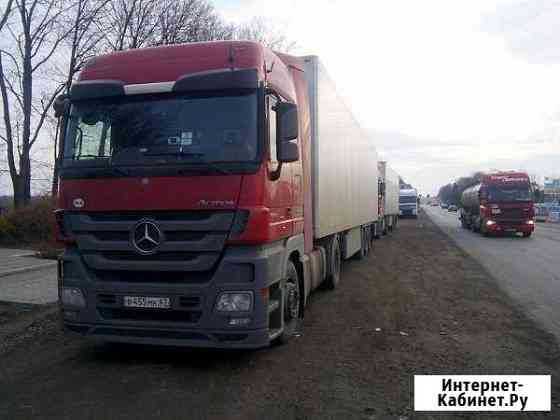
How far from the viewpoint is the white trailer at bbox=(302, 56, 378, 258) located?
25.5 feet

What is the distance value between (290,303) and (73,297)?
2413 millimetres

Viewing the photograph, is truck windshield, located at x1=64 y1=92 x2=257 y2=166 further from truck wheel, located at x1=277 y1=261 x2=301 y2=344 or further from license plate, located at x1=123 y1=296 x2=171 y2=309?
truck wheel, located at x1=277 y1=261 x2=301 y2=344

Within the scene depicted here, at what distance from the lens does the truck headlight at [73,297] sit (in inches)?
210

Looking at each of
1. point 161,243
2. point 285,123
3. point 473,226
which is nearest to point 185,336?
point 161,243

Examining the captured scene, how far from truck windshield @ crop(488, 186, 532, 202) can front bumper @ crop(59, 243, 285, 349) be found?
2240 centimetres

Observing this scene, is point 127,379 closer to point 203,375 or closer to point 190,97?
point 203,375

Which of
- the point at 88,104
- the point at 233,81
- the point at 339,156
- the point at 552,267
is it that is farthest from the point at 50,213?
the point at 552,267

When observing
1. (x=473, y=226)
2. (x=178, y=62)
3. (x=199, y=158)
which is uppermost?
(x=178, y=62)

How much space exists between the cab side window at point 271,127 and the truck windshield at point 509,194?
22153mm

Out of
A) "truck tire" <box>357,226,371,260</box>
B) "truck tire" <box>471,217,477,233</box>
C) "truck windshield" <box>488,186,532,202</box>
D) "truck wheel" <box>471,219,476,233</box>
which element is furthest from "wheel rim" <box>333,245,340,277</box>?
"truck wheel" <box>471,219,476,233</box>

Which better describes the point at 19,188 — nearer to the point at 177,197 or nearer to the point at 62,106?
the point at 62,106

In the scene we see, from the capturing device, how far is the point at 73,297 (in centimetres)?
536

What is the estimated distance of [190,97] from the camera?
5.25m

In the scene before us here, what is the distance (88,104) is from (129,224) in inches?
57.4
